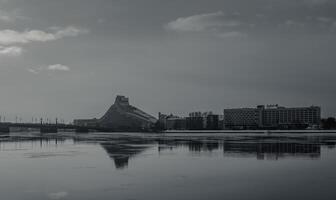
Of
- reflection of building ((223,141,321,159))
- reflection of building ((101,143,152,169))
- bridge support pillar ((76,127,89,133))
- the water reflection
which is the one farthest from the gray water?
bridge support pillar ((76,127,89,133))

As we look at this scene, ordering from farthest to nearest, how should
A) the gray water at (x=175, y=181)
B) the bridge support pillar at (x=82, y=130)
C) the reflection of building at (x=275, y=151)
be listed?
the bridge support pillar at (x=82, y=130), the reflection of building at (x=275, y=151), the gray water at (x=175, y=181)

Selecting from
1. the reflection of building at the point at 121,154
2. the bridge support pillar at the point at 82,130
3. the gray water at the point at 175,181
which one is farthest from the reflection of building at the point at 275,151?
the bridge support pillar at the point at 82,130

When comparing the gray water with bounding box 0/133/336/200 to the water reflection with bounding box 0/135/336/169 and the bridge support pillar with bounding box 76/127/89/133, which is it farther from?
the bridge support pillar with bounding box 76/127/89/133

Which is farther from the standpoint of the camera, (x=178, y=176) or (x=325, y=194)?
(x=178, y=176)

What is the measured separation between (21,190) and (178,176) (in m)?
7.06

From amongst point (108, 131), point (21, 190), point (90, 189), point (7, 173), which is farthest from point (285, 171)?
point (108, 131)

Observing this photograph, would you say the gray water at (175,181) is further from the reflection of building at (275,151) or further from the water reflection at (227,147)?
the reflection of building at (275,151)

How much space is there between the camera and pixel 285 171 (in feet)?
67.3

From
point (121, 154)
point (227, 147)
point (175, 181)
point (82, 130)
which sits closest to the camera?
point (175, 181)

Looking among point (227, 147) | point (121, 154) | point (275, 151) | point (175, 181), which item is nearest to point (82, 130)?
point (227, 147)

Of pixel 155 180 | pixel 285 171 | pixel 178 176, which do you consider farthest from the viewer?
pixel 285 171

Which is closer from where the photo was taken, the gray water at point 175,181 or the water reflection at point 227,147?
the gray water at point 175,181

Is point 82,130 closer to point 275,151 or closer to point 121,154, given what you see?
point 121,154

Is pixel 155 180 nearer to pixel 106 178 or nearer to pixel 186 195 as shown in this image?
pixel 106 178
